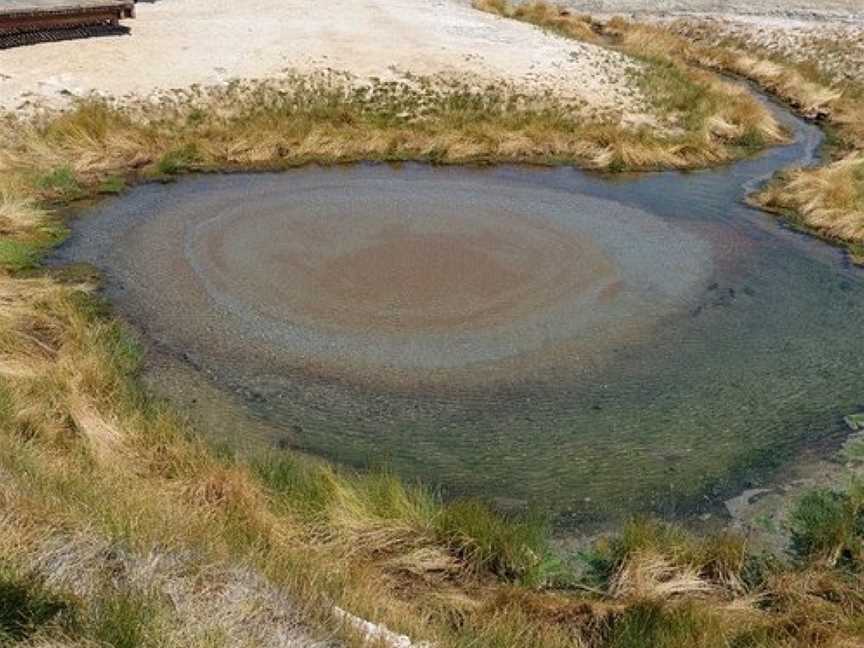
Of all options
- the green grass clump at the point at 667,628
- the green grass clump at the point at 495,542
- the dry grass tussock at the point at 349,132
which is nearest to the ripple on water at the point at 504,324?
the green grass clump at the point at 495,542

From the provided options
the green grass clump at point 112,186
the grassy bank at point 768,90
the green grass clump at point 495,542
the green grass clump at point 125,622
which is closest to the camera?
the green grass clump at point 125,622

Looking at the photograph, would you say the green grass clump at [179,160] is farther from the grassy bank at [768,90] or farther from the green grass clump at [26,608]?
the green grass clump at [26,608]

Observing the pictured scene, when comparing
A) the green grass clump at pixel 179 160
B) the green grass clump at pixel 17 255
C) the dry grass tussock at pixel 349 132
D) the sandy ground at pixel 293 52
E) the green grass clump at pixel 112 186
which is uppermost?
the sandy ground at pixel 293 52

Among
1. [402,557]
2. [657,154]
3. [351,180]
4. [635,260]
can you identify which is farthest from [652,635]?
[657,154]

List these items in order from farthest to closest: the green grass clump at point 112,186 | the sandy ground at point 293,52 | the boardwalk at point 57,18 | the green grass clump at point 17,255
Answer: the boardwalk at point 57,18 < the sandy ground at point 293,52 < the green grass clump at point 112,186 < the green grass clump at point 17,255

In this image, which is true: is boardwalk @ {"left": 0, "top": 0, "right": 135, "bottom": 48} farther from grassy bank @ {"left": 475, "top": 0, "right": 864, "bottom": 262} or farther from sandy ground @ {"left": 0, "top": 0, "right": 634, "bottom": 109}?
grassy bank @ {"left": 475, "top": 0, "right": 864, "bottom": 262}

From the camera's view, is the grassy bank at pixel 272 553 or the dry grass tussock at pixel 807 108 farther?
the dry grass tussock at pixel 807 108

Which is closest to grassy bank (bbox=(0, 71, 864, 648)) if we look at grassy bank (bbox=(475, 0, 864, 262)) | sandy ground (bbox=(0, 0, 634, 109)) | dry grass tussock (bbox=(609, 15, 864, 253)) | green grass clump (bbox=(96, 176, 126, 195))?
green grass clump (bbox=(96, 176, 126, 195))

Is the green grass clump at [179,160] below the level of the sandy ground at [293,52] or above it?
below
